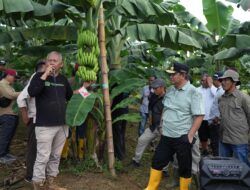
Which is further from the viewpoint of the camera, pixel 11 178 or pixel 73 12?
pixel 73 12

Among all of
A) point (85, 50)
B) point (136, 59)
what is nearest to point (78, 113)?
point (85, 50)

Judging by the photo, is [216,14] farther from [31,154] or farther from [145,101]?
[31,154]

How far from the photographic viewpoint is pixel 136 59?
986cm

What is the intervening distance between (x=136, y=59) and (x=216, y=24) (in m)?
2.28

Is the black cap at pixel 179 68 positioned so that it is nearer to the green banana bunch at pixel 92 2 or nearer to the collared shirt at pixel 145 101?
the green banana bunch at pixel 92 2


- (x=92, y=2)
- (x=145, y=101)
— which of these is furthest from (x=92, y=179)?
(x=145, y=101)

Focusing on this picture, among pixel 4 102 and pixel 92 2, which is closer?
pixel 92 2

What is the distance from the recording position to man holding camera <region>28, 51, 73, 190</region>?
4340 mm

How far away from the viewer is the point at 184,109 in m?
4.33

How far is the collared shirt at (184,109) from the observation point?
14.1ft

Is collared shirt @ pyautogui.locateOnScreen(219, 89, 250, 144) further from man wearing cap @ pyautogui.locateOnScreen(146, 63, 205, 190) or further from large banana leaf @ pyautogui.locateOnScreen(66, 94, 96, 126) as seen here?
large banana leaf @ pyautogui.locateOnScreen(66, 94, 96, 126)

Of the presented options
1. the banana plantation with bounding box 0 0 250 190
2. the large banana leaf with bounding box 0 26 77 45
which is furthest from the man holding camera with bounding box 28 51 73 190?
the large banana leaf with bounding box 0 26 77 45

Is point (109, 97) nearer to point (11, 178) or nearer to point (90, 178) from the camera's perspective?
point (90, 178)

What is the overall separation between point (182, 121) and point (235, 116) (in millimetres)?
808
